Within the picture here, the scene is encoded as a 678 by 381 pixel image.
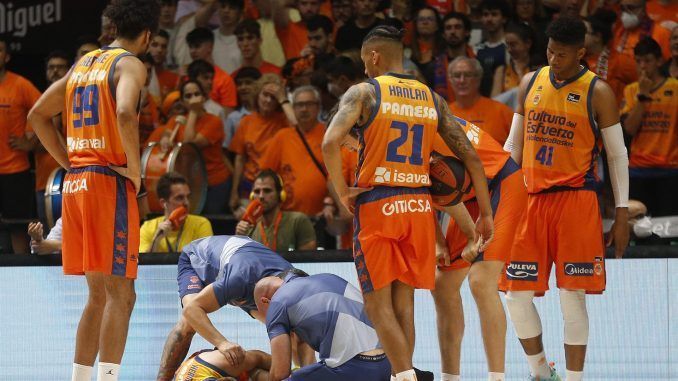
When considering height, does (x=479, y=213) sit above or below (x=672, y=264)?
above

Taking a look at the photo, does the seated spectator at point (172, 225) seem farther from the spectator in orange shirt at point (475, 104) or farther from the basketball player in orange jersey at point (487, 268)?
the basketball player in orange jersey at point (487, 268)

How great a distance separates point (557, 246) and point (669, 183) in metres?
3.28

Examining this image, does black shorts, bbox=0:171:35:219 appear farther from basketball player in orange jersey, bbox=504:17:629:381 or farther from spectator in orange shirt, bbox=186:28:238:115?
basketball player in orange jersey, bbox=504:17:629:381

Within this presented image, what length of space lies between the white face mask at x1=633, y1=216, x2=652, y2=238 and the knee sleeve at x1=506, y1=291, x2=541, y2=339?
1956mm

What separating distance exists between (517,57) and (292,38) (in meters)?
2.68

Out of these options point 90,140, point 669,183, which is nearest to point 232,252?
point 90,140

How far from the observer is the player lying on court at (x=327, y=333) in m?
6.54

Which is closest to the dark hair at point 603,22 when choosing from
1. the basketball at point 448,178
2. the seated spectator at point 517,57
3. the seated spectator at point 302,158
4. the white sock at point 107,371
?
the seated spectator at point 517,57

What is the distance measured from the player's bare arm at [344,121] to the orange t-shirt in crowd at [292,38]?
5.98 meters

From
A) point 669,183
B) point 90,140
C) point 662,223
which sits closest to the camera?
point 90,140

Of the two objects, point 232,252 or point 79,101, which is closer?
point 79,101

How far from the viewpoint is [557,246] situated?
7121 millimetres

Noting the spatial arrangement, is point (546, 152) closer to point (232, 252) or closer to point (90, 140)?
point (232, 252)

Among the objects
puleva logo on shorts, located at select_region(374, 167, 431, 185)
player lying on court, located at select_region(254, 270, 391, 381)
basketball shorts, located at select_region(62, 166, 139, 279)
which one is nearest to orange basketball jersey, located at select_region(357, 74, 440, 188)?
puleva logo on shorts, located at select_region(374, 167, 431, 185)
